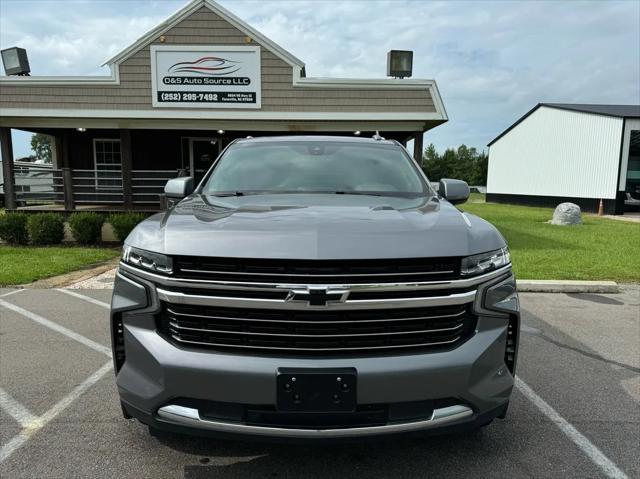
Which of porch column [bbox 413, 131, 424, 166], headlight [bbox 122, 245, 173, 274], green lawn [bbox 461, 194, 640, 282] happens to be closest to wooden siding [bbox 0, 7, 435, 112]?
porch column [bbox 413, 131, 424, 166]

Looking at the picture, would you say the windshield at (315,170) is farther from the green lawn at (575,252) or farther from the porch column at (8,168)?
the porch column at (8,168)

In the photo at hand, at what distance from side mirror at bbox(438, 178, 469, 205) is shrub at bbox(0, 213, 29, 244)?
10081 millimetres

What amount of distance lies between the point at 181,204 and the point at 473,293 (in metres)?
1.81

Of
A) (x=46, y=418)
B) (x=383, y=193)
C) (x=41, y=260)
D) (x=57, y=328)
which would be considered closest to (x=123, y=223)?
(x=41, y=260)

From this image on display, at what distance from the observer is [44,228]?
34.3 feet

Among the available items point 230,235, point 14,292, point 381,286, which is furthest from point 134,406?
point 14,292

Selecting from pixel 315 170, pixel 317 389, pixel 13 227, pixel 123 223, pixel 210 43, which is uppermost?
pixel 210 43

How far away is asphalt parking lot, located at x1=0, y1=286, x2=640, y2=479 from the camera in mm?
2572

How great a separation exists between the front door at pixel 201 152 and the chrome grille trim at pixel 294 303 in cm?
1468

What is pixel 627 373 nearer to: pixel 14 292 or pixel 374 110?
pixel 14 292

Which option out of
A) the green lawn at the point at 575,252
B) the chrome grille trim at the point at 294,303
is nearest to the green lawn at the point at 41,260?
the chrome grille trim at the point at 294,303

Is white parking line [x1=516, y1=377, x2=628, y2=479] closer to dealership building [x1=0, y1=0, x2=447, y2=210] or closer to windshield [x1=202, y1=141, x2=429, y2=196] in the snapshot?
windshield [x1=202, y1=141, x2=429, y2=196]

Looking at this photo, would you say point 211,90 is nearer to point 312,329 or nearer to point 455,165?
point 312,329

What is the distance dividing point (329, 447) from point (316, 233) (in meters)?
1.34
